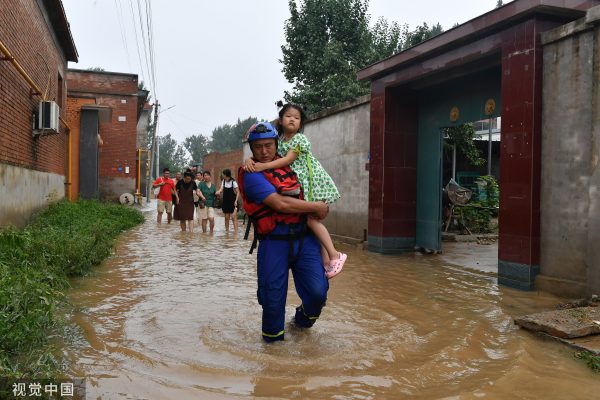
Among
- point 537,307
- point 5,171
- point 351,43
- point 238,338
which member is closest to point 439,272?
point 537,307

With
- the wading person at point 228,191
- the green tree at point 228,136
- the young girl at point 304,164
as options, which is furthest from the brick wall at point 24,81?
the green tree at point 228,136

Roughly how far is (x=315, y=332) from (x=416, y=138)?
675cm

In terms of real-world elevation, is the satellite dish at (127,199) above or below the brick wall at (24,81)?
below

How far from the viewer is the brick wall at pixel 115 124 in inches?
970

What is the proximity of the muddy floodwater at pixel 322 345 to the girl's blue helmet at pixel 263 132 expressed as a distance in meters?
1.57

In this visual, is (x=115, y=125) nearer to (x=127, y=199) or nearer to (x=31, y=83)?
(x=127, y=199)

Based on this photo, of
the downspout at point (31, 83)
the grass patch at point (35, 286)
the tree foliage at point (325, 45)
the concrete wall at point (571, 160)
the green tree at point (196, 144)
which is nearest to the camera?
the grass patch at point (35, 286)

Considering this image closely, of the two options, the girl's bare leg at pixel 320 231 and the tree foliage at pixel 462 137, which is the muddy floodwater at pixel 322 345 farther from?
the tree foliage at pixel 462 137

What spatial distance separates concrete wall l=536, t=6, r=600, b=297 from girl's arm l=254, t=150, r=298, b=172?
11.9ft

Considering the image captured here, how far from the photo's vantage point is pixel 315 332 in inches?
169

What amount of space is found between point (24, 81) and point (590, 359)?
31.0ft

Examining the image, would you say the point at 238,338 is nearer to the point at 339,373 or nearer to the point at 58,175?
the point at 339,373

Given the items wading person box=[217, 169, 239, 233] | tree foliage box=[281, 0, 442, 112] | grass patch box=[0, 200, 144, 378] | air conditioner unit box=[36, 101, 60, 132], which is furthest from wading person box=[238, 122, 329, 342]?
tree foliage box=[281, 0, 442, 112]

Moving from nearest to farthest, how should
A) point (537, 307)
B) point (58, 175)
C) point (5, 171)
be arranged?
point (537, 307)
point (5, 171)
point (58, 175)
